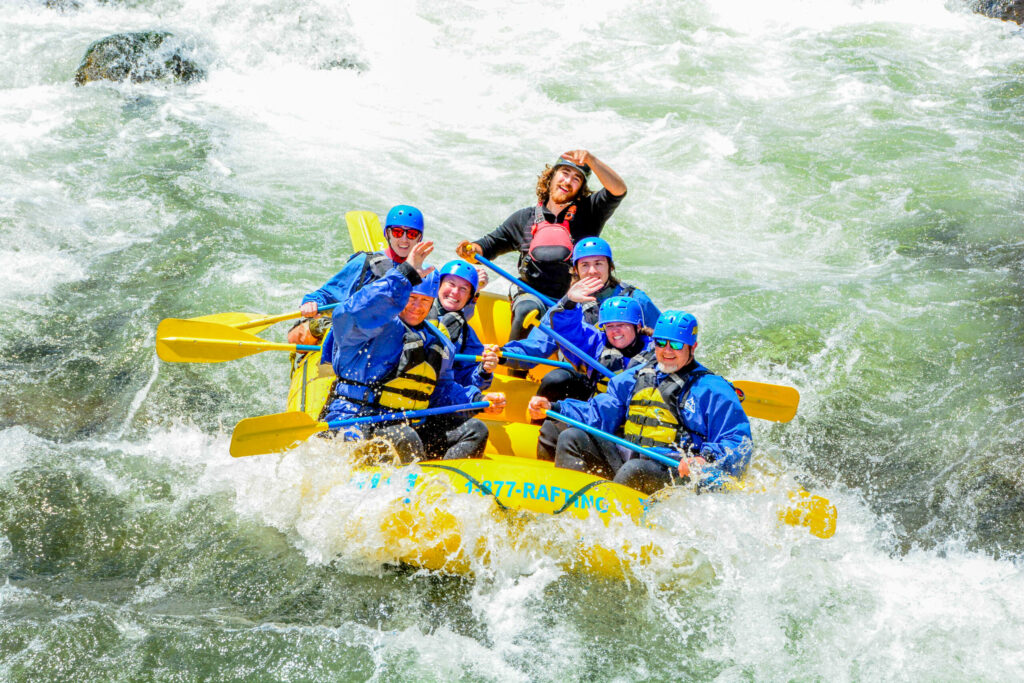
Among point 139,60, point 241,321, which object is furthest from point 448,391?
point 139,60

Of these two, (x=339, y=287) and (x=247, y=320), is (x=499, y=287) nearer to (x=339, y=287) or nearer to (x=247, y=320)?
(x=339, y=287)

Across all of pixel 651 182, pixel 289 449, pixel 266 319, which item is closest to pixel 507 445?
pixel 289 449

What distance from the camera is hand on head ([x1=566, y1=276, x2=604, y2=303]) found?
218 inches

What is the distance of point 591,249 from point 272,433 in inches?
81.0

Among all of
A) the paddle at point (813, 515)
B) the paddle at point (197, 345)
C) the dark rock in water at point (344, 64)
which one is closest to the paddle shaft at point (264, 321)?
the paddle at point (197, 345)

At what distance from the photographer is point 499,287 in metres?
8.36

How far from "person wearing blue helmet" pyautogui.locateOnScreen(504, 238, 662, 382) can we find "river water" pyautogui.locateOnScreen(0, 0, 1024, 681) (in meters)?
1.19

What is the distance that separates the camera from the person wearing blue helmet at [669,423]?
181 inches

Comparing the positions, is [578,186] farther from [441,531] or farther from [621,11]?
[621,11]

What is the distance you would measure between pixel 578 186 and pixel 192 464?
2.84 m

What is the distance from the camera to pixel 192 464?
5.65 meters

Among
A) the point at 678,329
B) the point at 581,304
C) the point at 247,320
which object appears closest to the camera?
the point at 678,329

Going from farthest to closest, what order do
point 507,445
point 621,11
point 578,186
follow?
point 621,11, point 578,186, point 507,445

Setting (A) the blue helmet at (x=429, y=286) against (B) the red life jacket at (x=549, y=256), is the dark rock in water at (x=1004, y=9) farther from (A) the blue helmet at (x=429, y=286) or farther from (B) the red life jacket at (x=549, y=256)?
(A) the blue helmet at (x=429, y=286)
